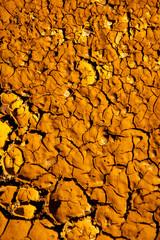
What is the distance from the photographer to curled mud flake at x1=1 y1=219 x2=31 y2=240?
5.79ft

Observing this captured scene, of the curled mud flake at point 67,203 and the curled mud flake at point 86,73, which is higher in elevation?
the curled mud flake at point 86,73

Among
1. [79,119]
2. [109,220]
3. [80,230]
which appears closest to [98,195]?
[109,220]

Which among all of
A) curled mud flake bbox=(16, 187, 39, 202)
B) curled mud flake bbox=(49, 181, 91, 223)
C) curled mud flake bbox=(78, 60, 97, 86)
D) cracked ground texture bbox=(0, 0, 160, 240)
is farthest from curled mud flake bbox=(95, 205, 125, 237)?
curled mud flake bbox=(78, 60, 97, 86)

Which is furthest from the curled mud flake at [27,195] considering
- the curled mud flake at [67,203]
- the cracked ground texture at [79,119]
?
the curled mud flake at [67,203]

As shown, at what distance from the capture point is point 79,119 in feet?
6.82

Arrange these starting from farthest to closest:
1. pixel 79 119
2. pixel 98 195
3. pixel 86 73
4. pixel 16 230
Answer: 1. pixel 86 73
2. pixel 79 119
3. pixel 98 195
4. pixel 16 230

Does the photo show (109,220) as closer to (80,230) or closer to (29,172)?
(80,230)

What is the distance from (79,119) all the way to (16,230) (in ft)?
3.72

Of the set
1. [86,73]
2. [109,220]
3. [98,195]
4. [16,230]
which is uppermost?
[86,73]

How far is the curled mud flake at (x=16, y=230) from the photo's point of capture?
69.5 inches

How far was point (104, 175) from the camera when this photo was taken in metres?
1.93

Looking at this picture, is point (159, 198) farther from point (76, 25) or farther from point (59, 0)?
point (59, 0)

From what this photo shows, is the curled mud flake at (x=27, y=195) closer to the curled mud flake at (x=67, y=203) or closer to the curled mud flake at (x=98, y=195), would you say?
the curled mud flake at (x=67, y=203)

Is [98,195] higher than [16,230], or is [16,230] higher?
[98,195]
